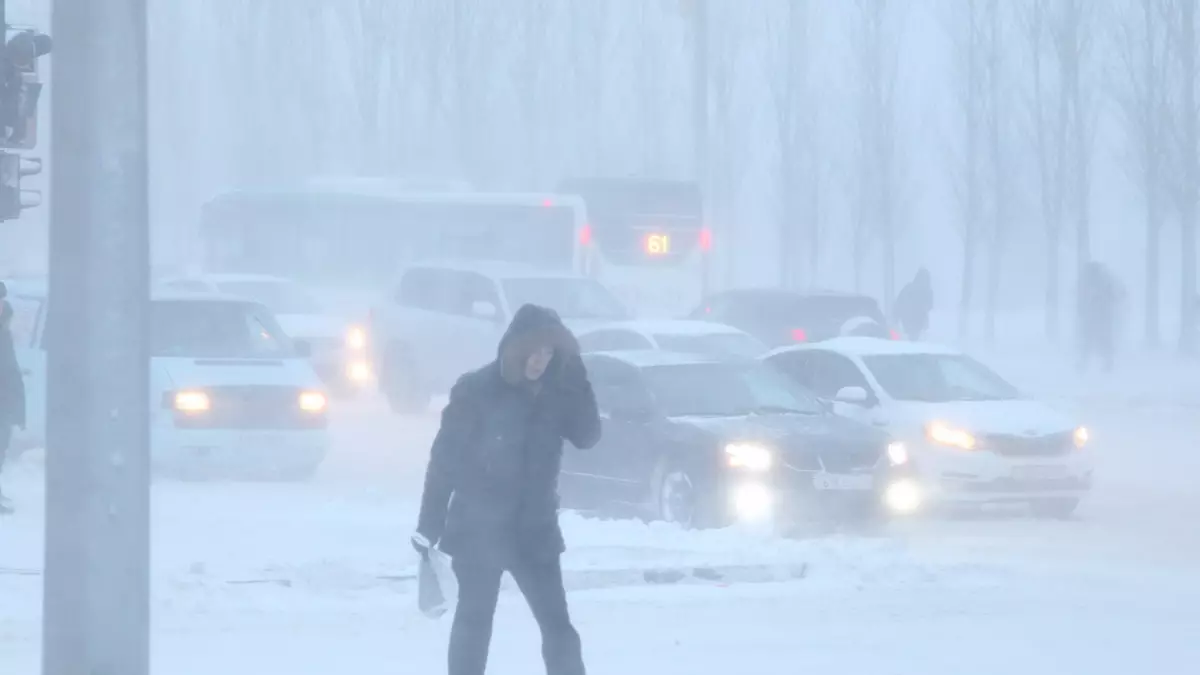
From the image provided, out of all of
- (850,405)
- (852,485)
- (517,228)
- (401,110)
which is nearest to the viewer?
(852,485)

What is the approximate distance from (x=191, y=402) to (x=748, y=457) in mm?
5523

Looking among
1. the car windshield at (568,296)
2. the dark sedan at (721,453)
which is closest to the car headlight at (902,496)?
the dark sedan at (721,453)

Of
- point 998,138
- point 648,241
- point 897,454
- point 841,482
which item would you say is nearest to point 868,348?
point 897,454

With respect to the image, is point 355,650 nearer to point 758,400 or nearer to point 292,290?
point 758,400

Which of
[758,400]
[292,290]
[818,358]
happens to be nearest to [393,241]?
[292,290]

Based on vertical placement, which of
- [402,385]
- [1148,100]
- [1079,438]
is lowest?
[402,385]

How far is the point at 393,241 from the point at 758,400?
771 inches

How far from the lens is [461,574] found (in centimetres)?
689

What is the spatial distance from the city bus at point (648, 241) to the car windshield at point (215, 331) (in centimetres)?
1411

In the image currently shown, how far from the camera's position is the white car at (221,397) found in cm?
1616

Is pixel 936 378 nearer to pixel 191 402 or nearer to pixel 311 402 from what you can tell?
pixel 311 402

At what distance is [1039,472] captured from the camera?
1520 cm

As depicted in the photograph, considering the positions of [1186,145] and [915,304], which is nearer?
[915,304]

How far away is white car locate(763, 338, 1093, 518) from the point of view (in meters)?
15.1
